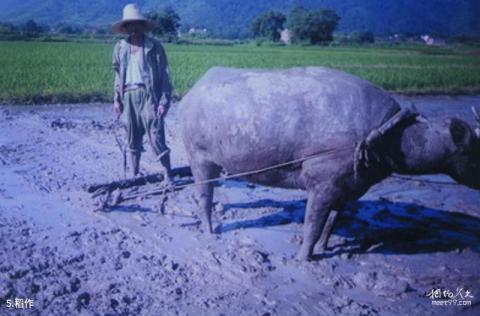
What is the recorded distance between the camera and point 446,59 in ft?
69.7

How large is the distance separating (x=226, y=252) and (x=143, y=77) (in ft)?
7.09

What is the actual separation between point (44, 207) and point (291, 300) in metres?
2.88

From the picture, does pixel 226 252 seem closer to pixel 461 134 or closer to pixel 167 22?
pixel 461 134

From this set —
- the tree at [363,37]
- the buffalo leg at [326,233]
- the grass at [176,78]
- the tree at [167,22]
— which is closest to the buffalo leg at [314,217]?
the buffalo leg at [326,233]

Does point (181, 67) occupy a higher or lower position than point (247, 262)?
higher

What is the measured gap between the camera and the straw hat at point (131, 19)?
4383 millimetres

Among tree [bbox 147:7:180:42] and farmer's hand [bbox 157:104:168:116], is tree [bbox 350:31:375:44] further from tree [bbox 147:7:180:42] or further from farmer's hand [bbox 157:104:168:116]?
farmer's hand [bbox 157:104:168:116]

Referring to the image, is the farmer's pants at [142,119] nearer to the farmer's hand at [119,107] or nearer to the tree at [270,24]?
the farmer's hand at [119,107]

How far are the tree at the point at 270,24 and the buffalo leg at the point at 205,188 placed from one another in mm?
41032

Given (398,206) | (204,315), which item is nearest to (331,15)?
(398,206)

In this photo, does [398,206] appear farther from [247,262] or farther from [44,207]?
[44,207]

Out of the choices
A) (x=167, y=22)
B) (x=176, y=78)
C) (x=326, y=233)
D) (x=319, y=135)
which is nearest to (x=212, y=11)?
(x=167, y=22)

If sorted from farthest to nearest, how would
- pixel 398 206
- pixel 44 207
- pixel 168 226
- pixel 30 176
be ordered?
pixel 30 176 < pixel 398 206 < pixel 44 207 < pixel 168 226

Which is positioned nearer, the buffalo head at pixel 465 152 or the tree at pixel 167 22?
the buffalo head at pixel 465 152
